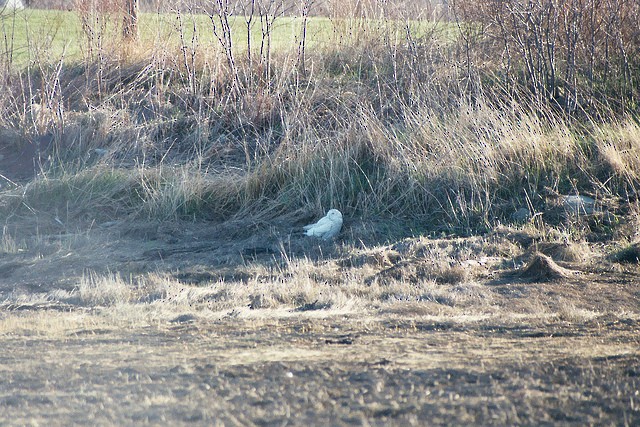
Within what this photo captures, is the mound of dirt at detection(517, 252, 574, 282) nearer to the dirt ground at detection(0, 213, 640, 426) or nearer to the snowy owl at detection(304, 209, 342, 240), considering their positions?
the dirt ground at detection(0, 213, 640, 426)

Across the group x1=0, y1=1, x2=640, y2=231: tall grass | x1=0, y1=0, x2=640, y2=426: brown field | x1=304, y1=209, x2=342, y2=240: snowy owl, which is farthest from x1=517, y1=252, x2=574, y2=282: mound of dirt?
x1=304, y1=209, x2=342, y2=240: snowy owl

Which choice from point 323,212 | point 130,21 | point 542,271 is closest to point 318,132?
point 323,212

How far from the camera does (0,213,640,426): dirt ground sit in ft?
10.8

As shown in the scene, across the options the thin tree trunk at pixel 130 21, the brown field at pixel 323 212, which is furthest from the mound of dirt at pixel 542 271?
the thin tree trunk at pixel 130 21

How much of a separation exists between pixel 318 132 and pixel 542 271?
395 centimetres

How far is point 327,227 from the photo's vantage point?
289 inches

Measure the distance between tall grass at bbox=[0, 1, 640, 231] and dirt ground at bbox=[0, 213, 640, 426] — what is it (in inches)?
24.5

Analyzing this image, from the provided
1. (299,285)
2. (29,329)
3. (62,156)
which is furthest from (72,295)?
(62,156)

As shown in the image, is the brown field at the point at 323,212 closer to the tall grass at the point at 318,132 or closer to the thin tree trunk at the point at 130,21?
the tall grass at the point at 318,132

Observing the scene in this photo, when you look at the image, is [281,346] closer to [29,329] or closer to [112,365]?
[112,365]

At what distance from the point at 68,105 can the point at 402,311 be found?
764 cm

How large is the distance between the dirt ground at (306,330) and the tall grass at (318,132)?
62 centimetres

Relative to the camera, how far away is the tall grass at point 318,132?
7.97 m

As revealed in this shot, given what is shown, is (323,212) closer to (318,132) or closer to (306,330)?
(318,132)
